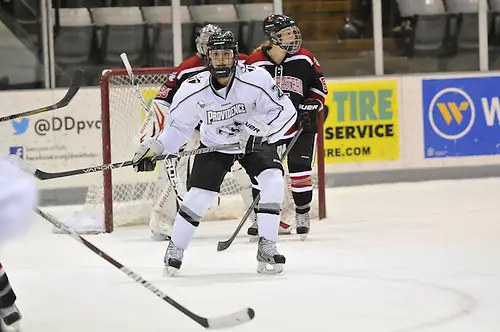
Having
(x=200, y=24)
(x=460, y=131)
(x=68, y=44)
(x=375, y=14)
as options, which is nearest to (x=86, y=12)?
(x=68, y=44)

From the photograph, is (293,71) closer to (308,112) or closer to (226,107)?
(308,112)

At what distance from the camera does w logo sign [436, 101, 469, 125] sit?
733 centimetres

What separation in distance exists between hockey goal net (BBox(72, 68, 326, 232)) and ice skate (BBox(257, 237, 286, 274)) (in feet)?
4.93

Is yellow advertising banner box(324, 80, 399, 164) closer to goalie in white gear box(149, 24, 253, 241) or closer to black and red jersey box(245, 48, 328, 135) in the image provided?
goalie in white gear box(149, 24, 253, 241)

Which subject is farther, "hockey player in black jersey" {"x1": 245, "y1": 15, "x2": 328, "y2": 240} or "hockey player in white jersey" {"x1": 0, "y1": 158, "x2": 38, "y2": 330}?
"hockey player in black jersey" {"x1": 245, "y1": 15, "x2": 328, "y2": 240}

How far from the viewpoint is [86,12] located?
7426 millimetres

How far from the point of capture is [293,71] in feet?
16.1

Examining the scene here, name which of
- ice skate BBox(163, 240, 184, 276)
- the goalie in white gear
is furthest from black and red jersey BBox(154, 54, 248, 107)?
ice skate BBox(163, 240, 184, 276)

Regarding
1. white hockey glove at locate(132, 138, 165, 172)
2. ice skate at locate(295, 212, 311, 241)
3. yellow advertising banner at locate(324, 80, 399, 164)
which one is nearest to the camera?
white hockey glove at locate(132, 138, 165, 172)

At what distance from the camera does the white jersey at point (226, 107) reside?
12.9 ft

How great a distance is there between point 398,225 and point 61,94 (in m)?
2.62

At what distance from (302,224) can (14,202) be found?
3447mm

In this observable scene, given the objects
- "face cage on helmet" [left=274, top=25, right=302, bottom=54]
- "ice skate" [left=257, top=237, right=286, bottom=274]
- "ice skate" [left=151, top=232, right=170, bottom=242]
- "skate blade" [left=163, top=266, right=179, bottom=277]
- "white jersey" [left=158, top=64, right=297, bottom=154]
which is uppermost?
"face cage on helmet" [left=274, top=25, right=302, bottom=54]

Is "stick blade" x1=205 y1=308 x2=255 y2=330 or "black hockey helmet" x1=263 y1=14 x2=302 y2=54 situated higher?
"black hockey helmet" x1=263 y1=14 x2=302 y2=54
